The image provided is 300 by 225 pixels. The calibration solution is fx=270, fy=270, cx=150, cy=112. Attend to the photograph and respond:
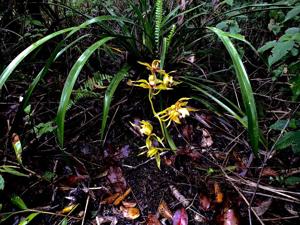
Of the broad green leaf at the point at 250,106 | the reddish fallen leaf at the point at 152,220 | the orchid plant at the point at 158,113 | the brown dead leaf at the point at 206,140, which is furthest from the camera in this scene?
the brown dead leaf at the point at 206,140

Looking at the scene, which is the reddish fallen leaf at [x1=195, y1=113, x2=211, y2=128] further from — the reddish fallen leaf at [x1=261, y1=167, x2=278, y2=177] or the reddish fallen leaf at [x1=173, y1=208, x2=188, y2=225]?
the reddish fallen leaf at [x1=173, y1=208, x2=188, y2=225]

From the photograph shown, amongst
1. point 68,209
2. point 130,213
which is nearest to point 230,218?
point 130,213

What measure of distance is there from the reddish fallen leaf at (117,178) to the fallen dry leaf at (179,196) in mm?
190

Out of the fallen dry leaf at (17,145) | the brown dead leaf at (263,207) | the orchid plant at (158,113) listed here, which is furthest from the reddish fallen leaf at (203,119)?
the fallen dry leaf at (17,145)

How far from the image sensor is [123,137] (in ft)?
4.08

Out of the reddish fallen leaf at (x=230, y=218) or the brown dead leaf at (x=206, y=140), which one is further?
the brown dead leaf at (x=206, y=140)

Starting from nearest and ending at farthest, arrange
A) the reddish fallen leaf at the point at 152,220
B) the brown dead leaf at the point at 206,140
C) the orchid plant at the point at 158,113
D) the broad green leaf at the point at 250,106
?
the broad green leaf at the point at 250,106 < the reddish fallen leaf at the point at 152,220 < the orchid plant at the point at 158,113 < the brown dead leaf at the point at 206,140

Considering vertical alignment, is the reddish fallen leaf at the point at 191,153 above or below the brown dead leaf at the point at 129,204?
above

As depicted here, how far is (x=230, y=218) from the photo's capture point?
90 centimetres

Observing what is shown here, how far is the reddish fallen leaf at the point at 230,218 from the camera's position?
0.89 metres

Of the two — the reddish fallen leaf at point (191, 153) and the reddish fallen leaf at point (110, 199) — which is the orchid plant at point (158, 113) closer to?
the reddish fallen leaf at point (191, 153)

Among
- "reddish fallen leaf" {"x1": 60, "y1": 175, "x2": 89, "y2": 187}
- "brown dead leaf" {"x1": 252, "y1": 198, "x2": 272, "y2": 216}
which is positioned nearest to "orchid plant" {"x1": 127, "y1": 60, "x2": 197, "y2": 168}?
"reddish fallen leaf" {"x1": 60, "y1": 175, "x2": 89, "y2": 187}

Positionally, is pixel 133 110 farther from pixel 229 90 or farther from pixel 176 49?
pixel 229 90

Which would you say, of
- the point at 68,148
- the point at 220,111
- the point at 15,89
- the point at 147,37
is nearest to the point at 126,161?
the point at 68,148
